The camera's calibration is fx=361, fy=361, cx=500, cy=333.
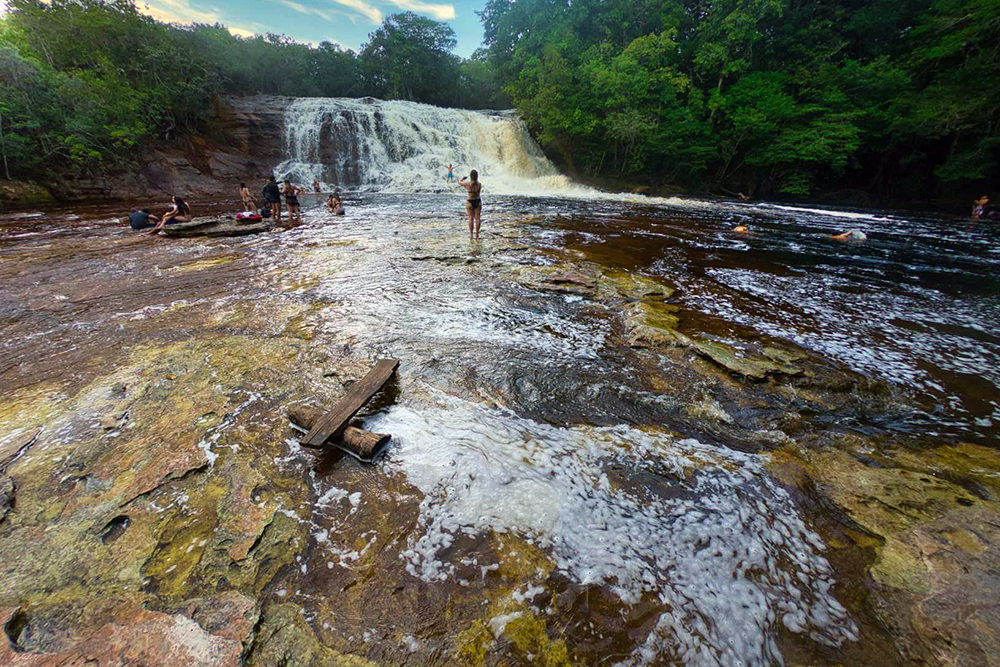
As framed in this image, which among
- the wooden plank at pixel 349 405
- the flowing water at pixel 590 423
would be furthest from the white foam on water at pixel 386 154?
the wooden plank at pixel 349 405

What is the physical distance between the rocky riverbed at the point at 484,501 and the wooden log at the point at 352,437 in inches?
4.3

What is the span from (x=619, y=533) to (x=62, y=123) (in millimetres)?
23140

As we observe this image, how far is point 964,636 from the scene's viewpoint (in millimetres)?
1421

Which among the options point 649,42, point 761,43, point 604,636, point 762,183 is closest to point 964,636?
point 604,636

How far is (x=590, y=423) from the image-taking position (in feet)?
8.71

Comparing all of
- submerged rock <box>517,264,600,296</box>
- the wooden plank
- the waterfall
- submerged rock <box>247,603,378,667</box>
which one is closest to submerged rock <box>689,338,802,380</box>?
submerged rock <box>517,264,600,296</box>

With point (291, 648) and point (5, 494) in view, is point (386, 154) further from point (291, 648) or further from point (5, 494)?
point (291, 648)

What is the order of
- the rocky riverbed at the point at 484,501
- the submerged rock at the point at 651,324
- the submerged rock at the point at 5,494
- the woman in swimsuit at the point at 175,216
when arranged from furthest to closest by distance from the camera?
the woman in swimsuit at the point at 175,216 < the submerged rock at the point at 651,324 < the submerged rock at the point at 5,494 < the rocky riverbed at the point at 484,501

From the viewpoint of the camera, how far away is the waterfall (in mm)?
20219

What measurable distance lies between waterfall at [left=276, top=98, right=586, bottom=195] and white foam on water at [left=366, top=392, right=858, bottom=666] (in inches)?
760

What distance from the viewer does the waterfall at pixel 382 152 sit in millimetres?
20219

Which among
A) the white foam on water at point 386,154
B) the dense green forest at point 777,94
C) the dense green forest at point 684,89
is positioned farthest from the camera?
the white foam on water at point 386,154

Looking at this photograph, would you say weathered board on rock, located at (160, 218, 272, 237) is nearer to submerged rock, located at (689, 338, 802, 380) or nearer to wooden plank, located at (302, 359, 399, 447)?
wooden plank, located at (302, 359, 399, 447)

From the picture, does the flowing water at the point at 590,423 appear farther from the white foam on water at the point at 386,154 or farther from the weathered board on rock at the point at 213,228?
the white foam on water at the point at 386,154
